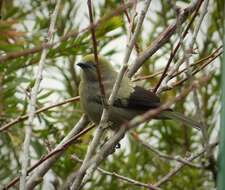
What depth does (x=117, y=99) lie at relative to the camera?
4184 mm

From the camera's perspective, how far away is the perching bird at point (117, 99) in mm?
3908

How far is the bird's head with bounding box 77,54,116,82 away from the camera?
442 cm

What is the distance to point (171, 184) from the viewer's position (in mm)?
4535

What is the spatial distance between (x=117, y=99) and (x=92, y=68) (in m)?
0.43

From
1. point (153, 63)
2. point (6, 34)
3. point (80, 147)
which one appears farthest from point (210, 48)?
point (6, 34)

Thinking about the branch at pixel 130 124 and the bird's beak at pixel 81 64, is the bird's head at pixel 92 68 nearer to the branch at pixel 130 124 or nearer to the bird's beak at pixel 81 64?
the bird's beak at pixel 81 64

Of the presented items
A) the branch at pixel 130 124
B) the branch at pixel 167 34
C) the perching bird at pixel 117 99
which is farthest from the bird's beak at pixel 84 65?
the branch at pixel 130 124

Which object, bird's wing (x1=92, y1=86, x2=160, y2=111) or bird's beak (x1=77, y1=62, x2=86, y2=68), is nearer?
bird's wing (x1=92, y1=86, x2=160, y2=111)

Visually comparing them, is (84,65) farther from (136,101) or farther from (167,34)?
(167,34)

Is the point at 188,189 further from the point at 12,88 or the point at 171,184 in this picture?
the point at 12,88

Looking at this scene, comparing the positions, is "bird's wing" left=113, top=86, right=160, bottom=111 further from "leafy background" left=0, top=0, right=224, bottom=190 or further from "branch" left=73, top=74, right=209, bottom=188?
"branch" left=73, top=74, right=209, bottom=188

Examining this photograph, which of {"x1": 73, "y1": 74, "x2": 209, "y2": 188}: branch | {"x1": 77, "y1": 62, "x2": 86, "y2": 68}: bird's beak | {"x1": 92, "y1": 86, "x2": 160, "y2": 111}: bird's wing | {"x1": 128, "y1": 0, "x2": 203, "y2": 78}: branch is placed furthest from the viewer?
{"x1": 77, "y1": 62, "x2": 86, "y2": 68}: bird's beak

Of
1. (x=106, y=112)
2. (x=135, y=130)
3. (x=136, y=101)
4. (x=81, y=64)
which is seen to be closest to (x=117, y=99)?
(x=136, y=101)

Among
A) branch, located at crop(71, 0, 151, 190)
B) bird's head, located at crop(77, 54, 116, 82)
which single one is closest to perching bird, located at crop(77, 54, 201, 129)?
bird's head, located at crop(77, 54, 116, 82)
